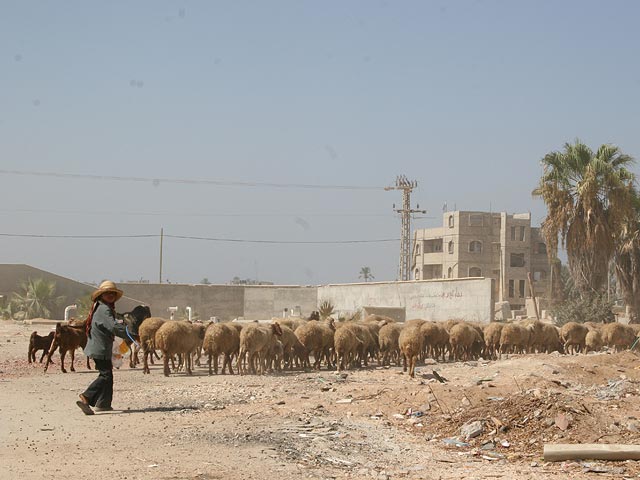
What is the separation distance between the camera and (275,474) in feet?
29.2

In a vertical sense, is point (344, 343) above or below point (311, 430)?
above

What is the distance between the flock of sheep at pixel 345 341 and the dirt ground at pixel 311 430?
3009mm

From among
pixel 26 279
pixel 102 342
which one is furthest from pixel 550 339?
pixel 26 279

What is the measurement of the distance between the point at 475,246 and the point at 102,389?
67736mm

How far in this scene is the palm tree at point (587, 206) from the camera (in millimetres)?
35969

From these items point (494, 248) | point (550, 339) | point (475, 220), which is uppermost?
point (475, 220)

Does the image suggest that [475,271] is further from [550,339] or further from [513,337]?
[513,337]

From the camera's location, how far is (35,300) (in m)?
→ 42.4

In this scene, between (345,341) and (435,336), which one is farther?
(435,336)

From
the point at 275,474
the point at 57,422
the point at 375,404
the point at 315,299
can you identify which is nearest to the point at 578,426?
the point at 375,404

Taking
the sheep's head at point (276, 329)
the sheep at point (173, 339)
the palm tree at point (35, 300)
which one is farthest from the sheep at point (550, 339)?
the palm tree at point (35, 300)

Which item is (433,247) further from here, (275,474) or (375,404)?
(275,474)

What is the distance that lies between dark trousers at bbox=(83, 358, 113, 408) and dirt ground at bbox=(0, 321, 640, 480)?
0.24 metres

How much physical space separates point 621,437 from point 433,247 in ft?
238
